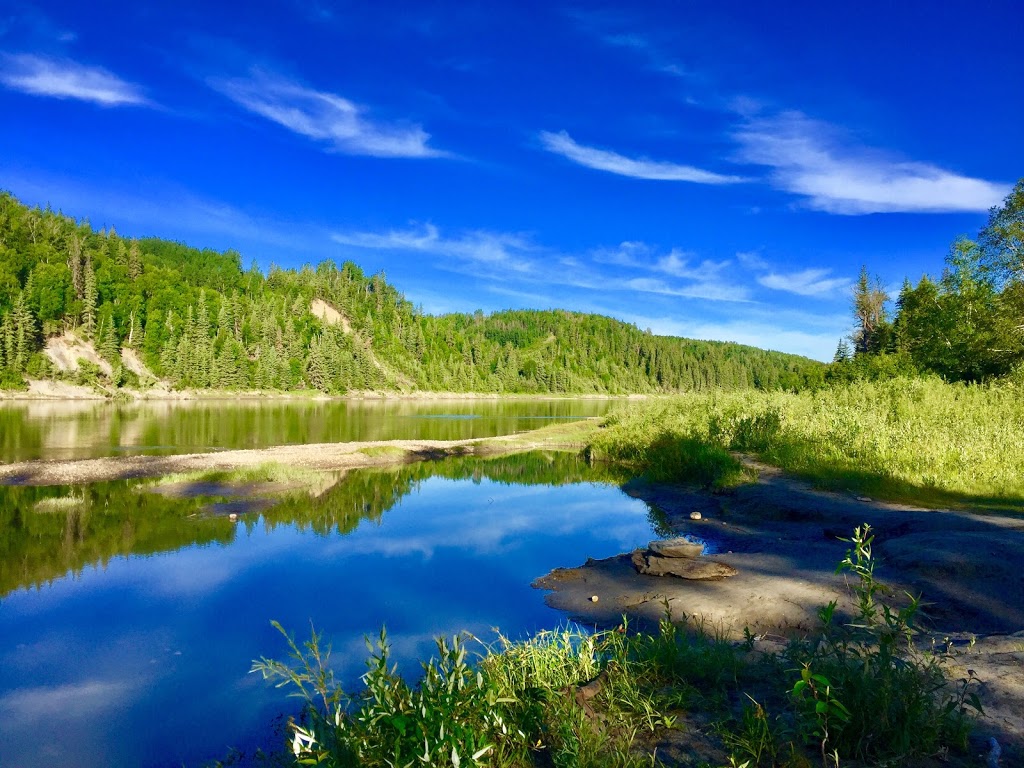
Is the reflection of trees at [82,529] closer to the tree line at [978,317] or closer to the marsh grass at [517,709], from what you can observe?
the marsh grass at [517,709]

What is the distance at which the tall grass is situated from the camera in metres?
16.7

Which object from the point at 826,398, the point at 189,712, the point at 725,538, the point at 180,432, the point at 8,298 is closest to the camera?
the point at 189,712

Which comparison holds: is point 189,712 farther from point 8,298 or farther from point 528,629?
point 8,298

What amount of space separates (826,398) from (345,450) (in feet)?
92.6

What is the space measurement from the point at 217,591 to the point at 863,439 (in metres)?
21.1

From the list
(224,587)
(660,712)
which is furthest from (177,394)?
(660,712)

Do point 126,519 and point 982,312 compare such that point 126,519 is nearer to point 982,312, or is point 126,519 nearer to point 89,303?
point 982,312

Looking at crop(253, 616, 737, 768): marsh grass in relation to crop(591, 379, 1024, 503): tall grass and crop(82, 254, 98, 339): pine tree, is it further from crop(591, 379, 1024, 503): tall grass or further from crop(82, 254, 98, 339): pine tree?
crop(82, 254, 98, 339): pine tree

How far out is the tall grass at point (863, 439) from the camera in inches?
→ 656

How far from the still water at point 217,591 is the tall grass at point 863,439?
5.90 metres

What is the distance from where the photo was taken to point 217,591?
42.6 feet

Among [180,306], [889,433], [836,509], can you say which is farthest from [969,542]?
[180,306]

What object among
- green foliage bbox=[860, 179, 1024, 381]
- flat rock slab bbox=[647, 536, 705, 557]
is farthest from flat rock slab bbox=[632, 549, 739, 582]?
green foliage bbox=[860, 179, 1024, 381]

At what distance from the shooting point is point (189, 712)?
797 cm
